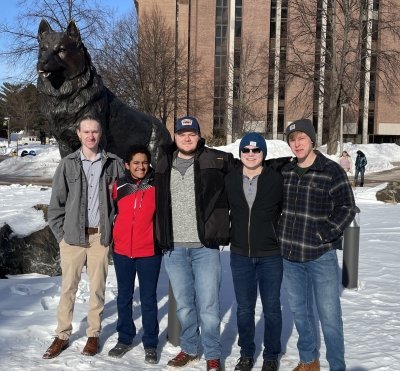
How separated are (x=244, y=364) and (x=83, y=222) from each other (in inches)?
65.9

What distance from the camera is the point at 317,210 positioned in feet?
11.2

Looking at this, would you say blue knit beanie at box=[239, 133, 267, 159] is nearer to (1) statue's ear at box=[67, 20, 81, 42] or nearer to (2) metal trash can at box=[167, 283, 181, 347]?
(2) metal trash can at box=[167, 283, 181, 347]

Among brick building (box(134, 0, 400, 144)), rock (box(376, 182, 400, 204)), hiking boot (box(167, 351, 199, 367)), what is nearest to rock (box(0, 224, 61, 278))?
hiking boot (box(167, 351, 199, 367))

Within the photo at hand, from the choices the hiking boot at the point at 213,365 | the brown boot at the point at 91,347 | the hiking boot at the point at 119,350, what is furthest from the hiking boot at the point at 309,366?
the brown boot at the point at 91,347

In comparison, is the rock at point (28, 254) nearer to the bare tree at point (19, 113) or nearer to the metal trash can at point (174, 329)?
the metal trash can at point (174, 329)

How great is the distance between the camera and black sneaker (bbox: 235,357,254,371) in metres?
3.72

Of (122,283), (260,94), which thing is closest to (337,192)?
(122,283)

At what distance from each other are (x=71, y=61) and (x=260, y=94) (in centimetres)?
4104

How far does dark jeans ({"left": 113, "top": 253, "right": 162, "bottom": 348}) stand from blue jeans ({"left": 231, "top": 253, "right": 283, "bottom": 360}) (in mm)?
674

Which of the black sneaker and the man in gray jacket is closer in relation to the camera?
the black sneaker

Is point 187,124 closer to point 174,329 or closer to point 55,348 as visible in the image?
point 174,329

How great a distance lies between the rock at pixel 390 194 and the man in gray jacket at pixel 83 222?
42.4ft

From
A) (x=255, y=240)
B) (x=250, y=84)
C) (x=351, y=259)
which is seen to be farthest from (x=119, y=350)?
(x=250, y=84)

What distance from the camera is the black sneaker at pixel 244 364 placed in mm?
3719
